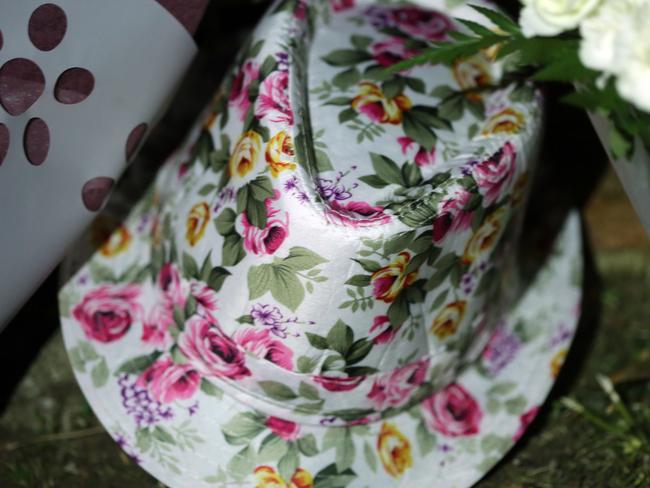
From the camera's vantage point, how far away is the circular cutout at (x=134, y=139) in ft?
3.99

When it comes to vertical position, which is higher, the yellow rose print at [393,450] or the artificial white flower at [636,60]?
the artificial white flower at [636,60]

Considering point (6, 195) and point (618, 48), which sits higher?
point (618, 48)

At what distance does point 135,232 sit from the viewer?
4.67ft

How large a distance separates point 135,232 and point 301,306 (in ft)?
1.46

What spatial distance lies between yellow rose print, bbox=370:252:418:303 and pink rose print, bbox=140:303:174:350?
33 cm

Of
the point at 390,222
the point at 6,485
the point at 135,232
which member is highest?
the point at 390,222

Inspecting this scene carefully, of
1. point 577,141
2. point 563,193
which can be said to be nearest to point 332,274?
point 563,193

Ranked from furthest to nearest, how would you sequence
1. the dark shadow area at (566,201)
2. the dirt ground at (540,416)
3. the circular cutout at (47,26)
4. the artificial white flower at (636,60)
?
the dark shadow area at (566,201) → the dirt ground at (540,416) → the circular cutout at (47,26) → the artificial white flower at (636,60)

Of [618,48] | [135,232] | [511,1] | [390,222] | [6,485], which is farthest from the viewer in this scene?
[511,1]

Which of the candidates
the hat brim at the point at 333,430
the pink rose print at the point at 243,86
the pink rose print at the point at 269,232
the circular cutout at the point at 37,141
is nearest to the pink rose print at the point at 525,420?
the hat brim at the point at 333,430

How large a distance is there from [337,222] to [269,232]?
9cm

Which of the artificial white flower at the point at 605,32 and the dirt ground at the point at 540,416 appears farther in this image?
the dirt ground at the point at 540,416

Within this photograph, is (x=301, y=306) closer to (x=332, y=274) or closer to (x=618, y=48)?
(x=332, y=274)

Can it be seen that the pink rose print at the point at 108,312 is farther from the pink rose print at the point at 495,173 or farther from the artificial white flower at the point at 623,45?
the artificial white flower at the point at 623,45
